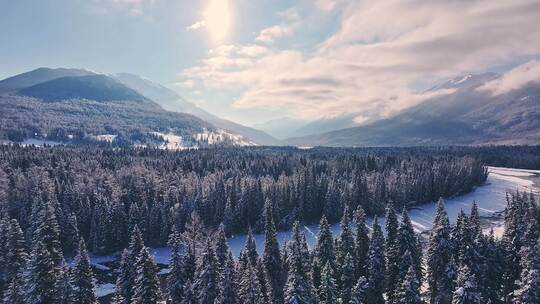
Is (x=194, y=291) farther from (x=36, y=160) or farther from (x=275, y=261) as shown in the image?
(x=36, y=160)

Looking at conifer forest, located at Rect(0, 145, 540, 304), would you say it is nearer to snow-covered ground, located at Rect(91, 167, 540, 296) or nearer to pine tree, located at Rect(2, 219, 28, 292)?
pine tree, located at Rect(2, 219, 28, 292)

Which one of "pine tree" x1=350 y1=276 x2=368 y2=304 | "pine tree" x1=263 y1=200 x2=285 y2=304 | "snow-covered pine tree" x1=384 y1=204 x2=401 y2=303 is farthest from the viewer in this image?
"pine tree" x1=263 y1=200 x2=285 y2=304

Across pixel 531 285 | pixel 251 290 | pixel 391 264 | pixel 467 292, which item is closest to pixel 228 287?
pixel 251 290

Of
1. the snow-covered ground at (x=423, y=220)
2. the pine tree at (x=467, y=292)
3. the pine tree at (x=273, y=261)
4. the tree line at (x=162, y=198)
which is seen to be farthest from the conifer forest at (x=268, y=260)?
the snow-covered ground at (x=423, y=220)

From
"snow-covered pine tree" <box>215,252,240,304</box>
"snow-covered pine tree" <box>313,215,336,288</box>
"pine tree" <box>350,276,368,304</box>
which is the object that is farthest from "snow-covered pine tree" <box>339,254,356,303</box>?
"snow-covered pine tree" <box>215,252,240,304</box>

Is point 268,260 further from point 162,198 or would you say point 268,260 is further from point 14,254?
point 162,198

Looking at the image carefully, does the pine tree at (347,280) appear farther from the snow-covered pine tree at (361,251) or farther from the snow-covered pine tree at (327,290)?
the snow-covered pine tree at (361,251)
